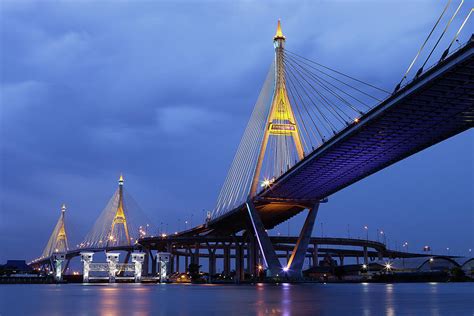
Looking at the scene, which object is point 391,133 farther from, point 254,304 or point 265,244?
point 265,244

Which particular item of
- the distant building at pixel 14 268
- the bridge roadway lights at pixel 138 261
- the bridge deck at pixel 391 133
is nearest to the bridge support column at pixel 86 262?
the bridge roadway lights at pixel 138 261

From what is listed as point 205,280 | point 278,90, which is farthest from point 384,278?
point 278,90

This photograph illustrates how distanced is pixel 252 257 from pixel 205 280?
34.6 feet

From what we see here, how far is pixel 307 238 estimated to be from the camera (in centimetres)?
7212

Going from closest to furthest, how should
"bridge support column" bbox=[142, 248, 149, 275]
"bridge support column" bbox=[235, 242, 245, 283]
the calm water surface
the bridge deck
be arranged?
the calm water surface → the bridge deck → "bridge support column" bbox=[235, 242, 245, 283] → "bridge support column" bbox=[142, 248, 149, 275]

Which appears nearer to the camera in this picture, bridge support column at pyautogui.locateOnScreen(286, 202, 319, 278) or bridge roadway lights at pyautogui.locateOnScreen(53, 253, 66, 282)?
bridge support column at pyautogui.locateOnScreen(286, 202, 319, 278)

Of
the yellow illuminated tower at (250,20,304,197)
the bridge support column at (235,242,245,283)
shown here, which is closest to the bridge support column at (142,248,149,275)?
the bridge support column at (235,242,245,283)

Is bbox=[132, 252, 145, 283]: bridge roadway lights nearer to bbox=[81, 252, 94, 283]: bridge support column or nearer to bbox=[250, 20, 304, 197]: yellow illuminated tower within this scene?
bbox=[81, 252, 94, 283]: bridge support column

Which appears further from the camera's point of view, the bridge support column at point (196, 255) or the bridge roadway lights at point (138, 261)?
the bridge support column at point (196, 255)

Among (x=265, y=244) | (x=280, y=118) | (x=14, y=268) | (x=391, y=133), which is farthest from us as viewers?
(x=14, y=268)

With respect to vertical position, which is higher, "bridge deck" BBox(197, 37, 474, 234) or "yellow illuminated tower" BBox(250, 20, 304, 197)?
"yellow illuminated tower" BBox(250, 20, 304, 197)

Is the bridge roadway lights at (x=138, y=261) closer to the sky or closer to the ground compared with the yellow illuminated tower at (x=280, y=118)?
closer to the ground

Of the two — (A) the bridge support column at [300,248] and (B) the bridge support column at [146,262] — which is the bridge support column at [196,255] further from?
(A) the bridge support column at [300,248]

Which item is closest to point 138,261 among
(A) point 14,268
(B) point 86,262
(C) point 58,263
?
(B) point 86,262
